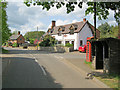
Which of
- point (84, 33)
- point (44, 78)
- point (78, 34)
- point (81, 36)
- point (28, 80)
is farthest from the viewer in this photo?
point (84, 33)

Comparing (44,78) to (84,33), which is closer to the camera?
(44,78)

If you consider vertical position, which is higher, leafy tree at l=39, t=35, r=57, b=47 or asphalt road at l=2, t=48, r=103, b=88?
A: leafy tree at l=39, t=35, r=57, b=47

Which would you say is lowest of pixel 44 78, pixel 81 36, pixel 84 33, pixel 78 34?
pixel 44 78

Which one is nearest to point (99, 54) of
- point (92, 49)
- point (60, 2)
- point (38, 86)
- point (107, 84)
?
point (92, 49)

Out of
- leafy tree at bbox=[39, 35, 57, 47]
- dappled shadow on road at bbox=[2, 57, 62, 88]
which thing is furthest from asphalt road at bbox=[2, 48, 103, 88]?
leafy tree at bbox=[39, 35, 57, 47]

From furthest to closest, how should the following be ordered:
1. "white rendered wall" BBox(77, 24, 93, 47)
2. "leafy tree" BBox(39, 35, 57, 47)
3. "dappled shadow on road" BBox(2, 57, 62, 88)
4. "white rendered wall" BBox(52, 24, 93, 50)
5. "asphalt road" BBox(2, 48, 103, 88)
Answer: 1. "leafy tree" BBox(39, 35, 57, 47)
2. "white rendered wall" BBox(77, 24, 93, 47)
3. "white rendered wall" BBox(52, 24, 93, 50)
4. "asphalt road" BBox(2, 48, 103, 88)
5. "dappled shadow on road" BBox(2, 57, 62, 88)

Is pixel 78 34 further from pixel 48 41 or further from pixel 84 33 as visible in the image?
pixel 48 41

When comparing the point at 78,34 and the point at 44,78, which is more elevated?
the point at 78,34

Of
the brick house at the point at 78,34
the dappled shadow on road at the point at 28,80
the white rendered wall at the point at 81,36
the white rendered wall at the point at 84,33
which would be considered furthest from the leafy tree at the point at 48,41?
the dappled shadow on road at the point at 28,80

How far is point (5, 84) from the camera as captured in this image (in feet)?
21.7

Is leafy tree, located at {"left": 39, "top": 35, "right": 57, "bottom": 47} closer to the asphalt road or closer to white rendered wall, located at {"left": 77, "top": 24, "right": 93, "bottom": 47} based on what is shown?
white rendered wall, located at {"left": 77, "top": 24, "right": 93, "bottom": 47}

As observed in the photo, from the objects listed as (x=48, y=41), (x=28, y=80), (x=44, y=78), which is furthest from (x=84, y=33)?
(x=28, y=80)

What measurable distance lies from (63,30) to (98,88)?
3794 cm

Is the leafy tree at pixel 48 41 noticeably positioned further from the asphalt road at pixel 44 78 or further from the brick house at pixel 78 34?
the asphalt road at pixel 44 78
